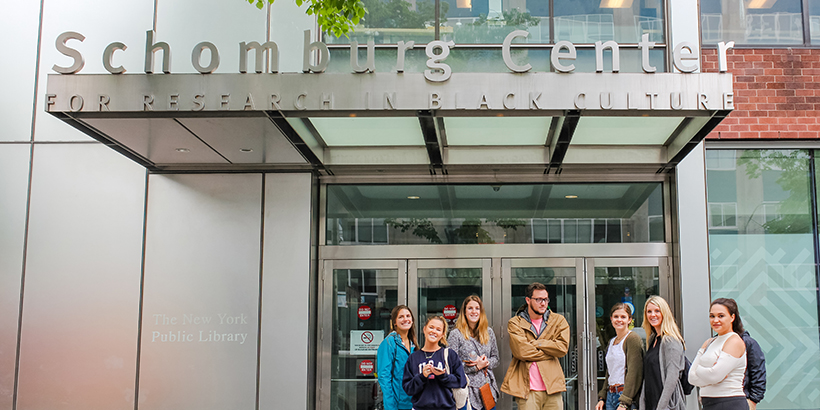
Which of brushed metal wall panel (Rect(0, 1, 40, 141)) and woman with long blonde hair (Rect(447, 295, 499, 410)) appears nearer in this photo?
woman with long blonde hair (Rect(447, 295, 499, 410))

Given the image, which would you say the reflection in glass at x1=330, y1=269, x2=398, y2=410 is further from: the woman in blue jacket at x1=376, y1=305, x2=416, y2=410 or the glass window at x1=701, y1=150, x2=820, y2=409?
the glass window at x1=701, y1=150, x2=820, y2=409

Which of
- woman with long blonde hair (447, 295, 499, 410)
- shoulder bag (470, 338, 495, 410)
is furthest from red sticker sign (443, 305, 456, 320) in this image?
shoulder bag (470, 338, 495, 410)

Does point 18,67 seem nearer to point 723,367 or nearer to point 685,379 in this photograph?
point 685,379

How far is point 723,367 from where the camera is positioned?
593cm

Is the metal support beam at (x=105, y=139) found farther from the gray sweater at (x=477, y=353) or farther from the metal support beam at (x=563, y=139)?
the metal support beam at (x=563, y=139)

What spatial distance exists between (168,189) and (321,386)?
3300 millimetres

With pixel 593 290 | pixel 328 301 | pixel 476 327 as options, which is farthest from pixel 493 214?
pixel 328 301

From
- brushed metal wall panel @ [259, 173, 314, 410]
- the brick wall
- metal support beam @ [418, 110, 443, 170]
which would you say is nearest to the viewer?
metal support beam @ [418, 110, 443, 170]

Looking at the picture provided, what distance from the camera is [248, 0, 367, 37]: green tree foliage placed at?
7.38 metres

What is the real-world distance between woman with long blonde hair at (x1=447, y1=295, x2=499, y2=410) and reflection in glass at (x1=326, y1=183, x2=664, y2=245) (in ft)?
4.82

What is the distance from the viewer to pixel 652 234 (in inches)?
358

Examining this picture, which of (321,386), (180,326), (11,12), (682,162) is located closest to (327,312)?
(321,386)

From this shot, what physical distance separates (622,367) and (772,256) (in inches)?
123

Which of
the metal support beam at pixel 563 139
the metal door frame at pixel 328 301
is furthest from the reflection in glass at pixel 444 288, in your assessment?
the metal support beam at pixel 563 139
